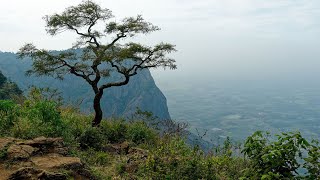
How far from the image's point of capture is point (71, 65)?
1580cm

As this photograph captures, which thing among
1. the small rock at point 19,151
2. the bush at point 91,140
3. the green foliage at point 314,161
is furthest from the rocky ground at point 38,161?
the green foliage at point 314,161

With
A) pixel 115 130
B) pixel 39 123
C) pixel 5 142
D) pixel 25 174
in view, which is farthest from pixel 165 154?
pixel 115 130

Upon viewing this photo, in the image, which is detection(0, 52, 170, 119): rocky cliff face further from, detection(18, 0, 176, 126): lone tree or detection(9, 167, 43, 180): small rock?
detection(9, 167, 43, 180): small rock

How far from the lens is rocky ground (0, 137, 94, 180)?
6849mm

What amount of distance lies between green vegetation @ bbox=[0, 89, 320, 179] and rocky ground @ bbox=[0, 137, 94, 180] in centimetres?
30

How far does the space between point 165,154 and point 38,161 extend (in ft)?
11.0

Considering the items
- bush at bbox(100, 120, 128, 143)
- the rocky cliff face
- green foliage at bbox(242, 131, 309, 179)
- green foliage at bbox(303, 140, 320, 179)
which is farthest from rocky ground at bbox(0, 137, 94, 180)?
the rocky cliff face

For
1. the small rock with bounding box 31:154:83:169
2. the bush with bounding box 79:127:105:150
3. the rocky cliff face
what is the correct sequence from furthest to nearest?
the rocky cliff face
the bush with bounding box 79:127:105:150
the small rock with bounding box 31:154:83:169

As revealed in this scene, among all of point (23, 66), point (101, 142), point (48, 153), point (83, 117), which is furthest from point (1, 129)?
point (23, 66)

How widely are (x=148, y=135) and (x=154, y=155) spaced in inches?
196

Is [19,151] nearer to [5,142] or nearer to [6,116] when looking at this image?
[5,142]

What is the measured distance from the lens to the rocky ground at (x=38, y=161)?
22.5 ft

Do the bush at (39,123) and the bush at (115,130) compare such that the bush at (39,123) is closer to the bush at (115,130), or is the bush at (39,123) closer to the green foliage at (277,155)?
the bush at (115,130)

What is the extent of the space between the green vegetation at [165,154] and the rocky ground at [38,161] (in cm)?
30
